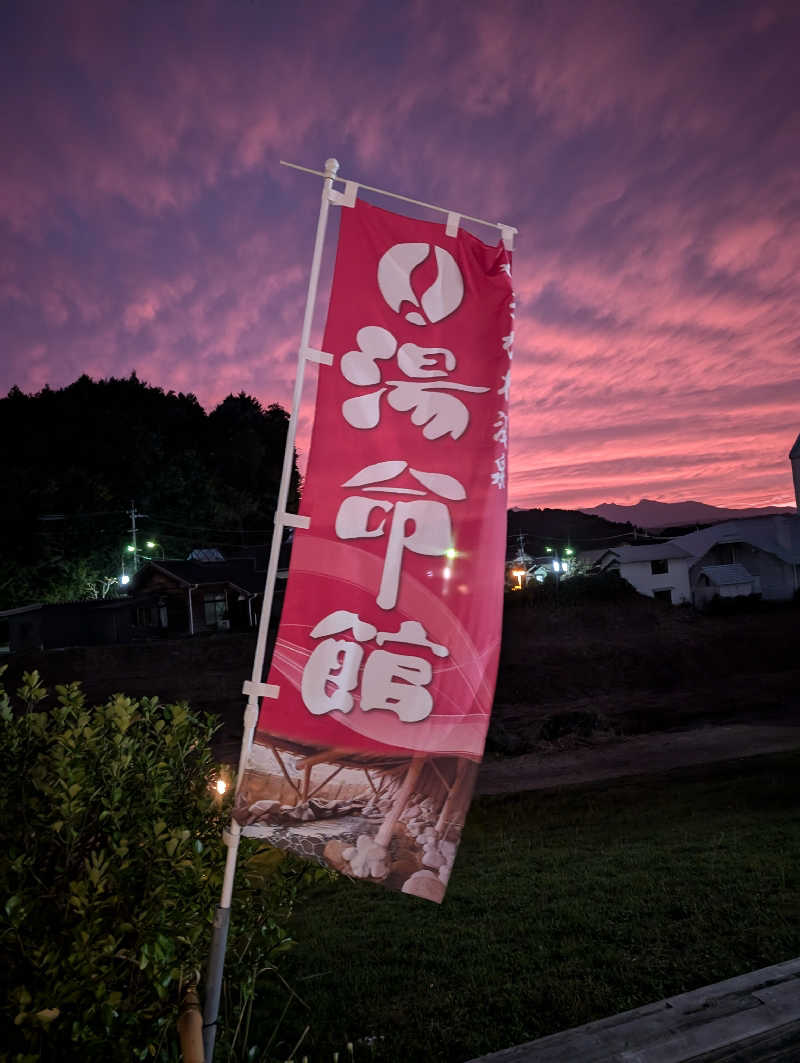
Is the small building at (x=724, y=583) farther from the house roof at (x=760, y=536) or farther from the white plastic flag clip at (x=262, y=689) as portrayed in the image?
the white plastic flag clip at (x=262, y=689)

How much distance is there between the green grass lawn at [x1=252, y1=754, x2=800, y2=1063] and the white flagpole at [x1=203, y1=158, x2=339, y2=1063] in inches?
61.5

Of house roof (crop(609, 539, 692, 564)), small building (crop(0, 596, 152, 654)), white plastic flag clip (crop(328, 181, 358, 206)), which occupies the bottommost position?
small building (crop(0, 596, 152, 654))

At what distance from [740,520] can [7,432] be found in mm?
58890

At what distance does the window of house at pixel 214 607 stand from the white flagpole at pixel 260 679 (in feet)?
122

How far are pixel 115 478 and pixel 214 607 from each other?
21.9 meters

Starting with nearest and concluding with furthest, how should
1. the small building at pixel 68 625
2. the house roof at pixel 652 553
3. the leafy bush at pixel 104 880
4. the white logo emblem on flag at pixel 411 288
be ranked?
the leafy bush at pixel 104 880 < the white logo emblem on flag at pixel 411 288 < the small building at pixel 68 625 < the house roof at pixel 652 553

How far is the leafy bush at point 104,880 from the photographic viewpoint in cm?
264

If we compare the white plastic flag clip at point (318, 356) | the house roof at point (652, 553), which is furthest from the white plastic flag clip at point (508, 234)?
the house roof at point (652, 553)

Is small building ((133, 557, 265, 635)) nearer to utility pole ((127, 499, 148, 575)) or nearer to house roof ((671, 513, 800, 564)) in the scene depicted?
utility pole ((127, 499, 148, 575))

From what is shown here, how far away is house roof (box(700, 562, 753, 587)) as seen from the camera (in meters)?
44.3

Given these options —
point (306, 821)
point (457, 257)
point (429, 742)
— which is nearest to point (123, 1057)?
point (306, 821)

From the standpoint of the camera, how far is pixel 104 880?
272 cm

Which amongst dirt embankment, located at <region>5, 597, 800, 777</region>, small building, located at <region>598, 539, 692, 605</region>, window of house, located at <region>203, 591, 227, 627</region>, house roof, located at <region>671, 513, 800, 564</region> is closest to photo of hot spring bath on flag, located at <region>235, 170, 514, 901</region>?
dirt embankment, located at <region>5, 597, 800, 777</region>

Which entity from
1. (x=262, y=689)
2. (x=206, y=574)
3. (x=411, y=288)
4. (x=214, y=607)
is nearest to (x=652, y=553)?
(x=214, y=607)
